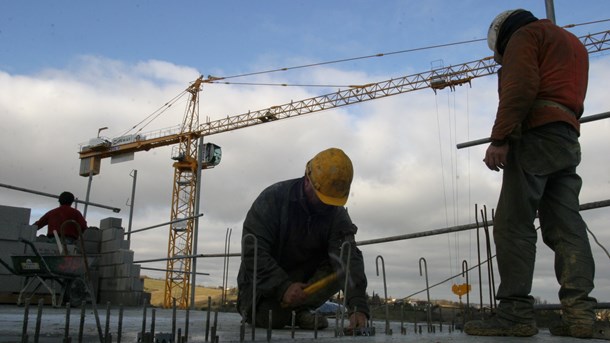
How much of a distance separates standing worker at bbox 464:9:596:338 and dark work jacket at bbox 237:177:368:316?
111 centimetres

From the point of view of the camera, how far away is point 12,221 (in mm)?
8836

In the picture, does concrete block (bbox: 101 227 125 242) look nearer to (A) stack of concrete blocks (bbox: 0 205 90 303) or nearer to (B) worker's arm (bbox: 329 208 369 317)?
(A) stack of concrete blocks (bbox: 0 205 90 303)

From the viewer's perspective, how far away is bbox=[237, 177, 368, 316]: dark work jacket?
139 inches

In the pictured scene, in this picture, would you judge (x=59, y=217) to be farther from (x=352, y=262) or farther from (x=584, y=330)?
(x=584, y=330)

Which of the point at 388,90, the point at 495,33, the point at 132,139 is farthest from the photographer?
the point at 132,139

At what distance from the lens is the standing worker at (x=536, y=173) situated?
2.80 metres

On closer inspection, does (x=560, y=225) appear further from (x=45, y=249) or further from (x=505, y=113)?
(x=45, y=249)

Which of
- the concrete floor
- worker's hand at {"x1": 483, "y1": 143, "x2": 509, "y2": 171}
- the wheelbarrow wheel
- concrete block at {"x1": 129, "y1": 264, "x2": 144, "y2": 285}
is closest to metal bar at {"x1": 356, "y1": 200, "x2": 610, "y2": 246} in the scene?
the concrete floor

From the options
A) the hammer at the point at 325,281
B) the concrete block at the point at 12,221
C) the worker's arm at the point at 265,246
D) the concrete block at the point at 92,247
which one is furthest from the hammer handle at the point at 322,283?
the concrete block at the point at 92,247

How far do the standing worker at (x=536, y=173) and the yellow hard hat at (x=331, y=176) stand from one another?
1.02 m

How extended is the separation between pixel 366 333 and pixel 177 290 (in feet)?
154

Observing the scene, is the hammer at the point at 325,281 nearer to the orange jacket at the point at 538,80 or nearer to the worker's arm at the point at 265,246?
the worker's arm at the point at 265,246

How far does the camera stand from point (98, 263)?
10.5 m

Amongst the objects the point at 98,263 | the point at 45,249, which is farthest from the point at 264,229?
the point at 98,263
